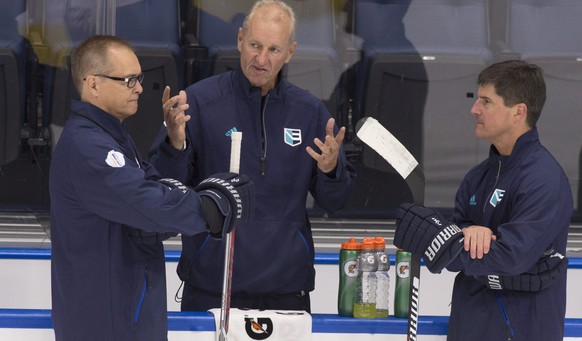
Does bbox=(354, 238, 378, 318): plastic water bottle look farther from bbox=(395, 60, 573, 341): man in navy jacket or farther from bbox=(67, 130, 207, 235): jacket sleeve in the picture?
bbox=(67, 130, 207, 235): jacket sleeve

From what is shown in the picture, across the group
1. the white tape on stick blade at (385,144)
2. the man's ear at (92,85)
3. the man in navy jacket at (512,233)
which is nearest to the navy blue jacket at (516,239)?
the man in navy jacket at (512,233)

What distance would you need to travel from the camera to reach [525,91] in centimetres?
Result: 290

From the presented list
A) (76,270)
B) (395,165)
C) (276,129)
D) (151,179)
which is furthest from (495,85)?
(76,270)

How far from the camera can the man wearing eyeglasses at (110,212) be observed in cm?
270

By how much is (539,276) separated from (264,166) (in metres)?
0.87

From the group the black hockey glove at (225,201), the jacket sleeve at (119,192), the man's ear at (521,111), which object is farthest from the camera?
the man's ear at (521,111)

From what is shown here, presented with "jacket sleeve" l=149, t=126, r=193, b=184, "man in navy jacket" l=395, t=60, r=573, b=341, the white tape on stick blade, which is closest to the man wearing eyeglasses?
"jacket sleeve" l=149, t=126, r=193, b=184

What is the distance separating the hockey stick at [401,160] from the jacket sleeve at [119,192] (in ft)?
1.70

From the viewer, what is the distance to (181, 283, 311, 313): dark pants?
3311mm

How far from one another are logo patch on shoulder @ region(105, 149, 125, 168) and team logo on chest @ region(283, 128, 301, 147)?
67 centimetres

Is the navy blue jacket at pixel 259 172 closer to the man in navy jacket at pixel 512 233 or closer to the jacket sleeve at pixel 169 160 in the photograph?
the jacket sleeve at pixel 169 160

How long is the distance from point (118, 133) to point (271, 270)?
0.69 m

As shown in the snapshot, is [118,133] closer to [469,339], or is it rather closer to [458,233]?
[458,233]

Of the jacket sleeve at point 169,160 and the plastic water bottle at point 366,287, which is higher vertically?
the jacket sleeve at point 169,160
